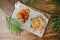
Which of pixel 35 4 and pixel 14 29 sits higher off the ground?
pixel 35 4

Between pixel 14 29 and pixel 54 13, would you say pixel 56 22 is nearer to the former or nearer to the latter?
pixel 54 13

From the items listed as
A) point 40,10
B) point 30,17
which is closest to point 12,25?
point 30,17

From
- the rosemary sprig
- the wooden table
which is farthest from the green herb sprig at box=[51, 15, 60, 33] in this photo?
the rosemary sprig

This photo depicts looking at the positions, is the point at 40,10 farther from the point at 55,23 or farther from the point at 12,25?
the point at 12,25

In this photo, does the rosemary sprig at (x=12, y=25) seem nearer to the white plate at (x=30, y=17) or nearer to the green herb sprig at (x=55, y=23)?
the white plate at (x=30, y=17)

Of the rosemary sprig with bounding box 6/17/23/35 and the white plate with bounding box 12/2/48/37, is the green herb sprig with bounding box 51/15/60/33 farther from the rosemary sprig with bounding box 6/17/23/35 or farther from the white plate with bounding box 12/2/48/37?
the rosemary sprig with bounding box 6/17/23/35

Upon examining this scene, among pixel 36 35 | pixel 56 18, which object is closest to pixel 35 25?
pixel 36 35

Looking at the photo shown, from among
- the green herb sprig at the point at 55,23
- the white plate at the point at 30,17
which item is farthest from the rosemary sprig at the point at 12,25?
the green herb sprig at the point at 55,23

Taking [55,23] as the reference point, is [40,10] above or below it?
above
